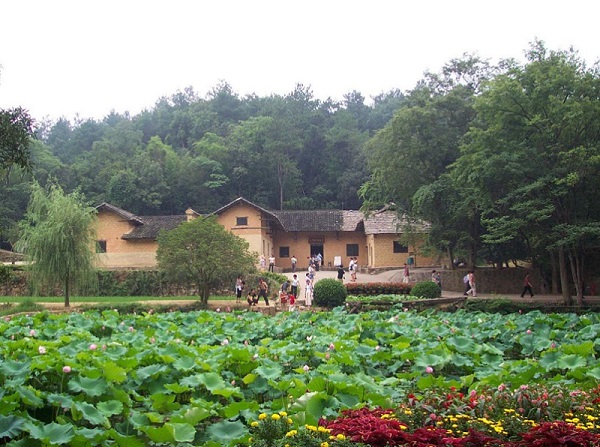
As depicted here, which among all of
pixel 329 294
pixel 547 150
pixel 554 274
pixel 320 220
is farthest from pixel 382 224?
pixel 547 150

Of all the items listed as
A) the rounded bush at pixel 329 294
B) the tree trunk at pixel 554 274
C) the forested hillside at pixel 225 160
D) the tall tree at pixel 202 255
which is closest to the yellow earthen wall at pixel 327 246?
the forested hillside at pixel 225 160

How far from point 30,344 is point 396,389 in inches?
201

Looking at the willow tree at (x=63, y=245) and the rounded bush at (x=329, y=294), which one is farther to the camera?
the willow tree at (x=63, y=245)

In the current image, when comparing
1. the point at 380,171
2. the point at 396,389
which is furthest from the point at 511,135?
the point at 396,389

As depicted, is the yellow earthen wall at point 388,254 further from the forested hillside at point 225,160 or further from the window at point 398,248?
the forested hillside at point 225,160

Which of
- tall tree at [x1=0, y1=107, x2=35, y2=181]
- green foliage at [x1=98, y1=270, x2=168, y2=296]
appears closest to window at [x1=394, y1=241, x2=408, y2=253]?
green foliage at [x1=98, y1=270, x2=168, y2=296]

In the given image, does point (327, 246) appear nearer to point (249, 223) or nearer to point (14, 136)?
point (249, 223)

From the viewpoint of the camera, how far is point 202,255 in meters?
23.3

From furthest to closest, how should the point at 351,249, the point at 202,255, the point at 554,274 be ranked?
the point at 351,249 < the point at 554,274 < the point at 202,255

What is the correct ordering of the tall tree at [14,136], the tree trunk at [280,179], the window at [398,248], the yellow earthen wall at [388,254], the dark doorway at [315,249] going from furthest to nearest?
the tree trunk at [280,179]
the dark doorway at [315,249]
the window at [398,248]
the yellow earthen wall at [388,254]
the tall tree at [14,136]

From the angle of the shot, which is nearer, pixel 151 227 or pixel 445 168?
pixel 445 168

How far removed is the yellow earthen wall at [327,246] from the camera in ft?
144

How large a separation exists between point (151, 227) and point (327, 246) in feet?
42.2

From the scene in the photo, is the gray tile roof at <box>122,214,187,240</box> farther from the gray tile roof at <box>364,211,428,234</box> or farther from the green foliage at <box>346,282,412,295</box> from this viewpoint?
the green foliage at <box>346,282,412,295</box>
